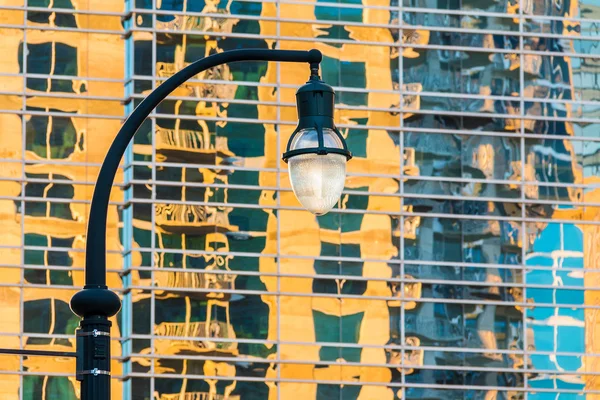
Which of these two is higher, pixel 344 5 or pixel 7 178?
pixel 344 5

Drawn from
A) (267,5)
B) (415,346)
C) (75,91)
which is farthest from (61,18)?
(415,346)

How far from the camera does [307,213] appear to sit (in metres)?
31.7

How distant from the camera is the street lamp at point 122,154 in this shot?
1262 cm

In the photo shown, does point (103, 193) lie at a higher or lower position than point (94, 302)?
higher

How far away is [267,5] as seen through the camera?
32219mm

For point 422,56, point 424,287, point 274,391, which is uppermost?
point 422,56

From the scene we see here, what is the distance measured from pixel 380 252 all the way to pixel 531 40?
524cm

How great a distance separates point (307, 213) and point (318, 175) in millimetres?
18513

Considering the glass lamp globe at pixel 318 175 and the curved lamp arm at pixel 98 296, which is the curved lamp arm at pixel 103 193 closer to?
the curved lamp arm at pixel 98 296

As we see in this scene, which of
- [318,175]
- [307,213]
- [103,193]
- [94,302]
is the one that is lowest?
[94,302]

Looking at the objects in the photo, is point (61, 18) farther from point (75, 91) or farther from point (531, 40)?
point (531, 40)

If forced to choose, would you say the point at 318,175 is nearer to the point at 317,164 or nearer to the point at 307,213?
the point at 317,164

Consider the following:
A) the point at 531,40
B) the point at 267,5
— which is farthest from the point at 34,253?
the point at 531,40

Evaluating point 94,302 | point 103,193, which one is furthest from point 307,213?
point 94,302
